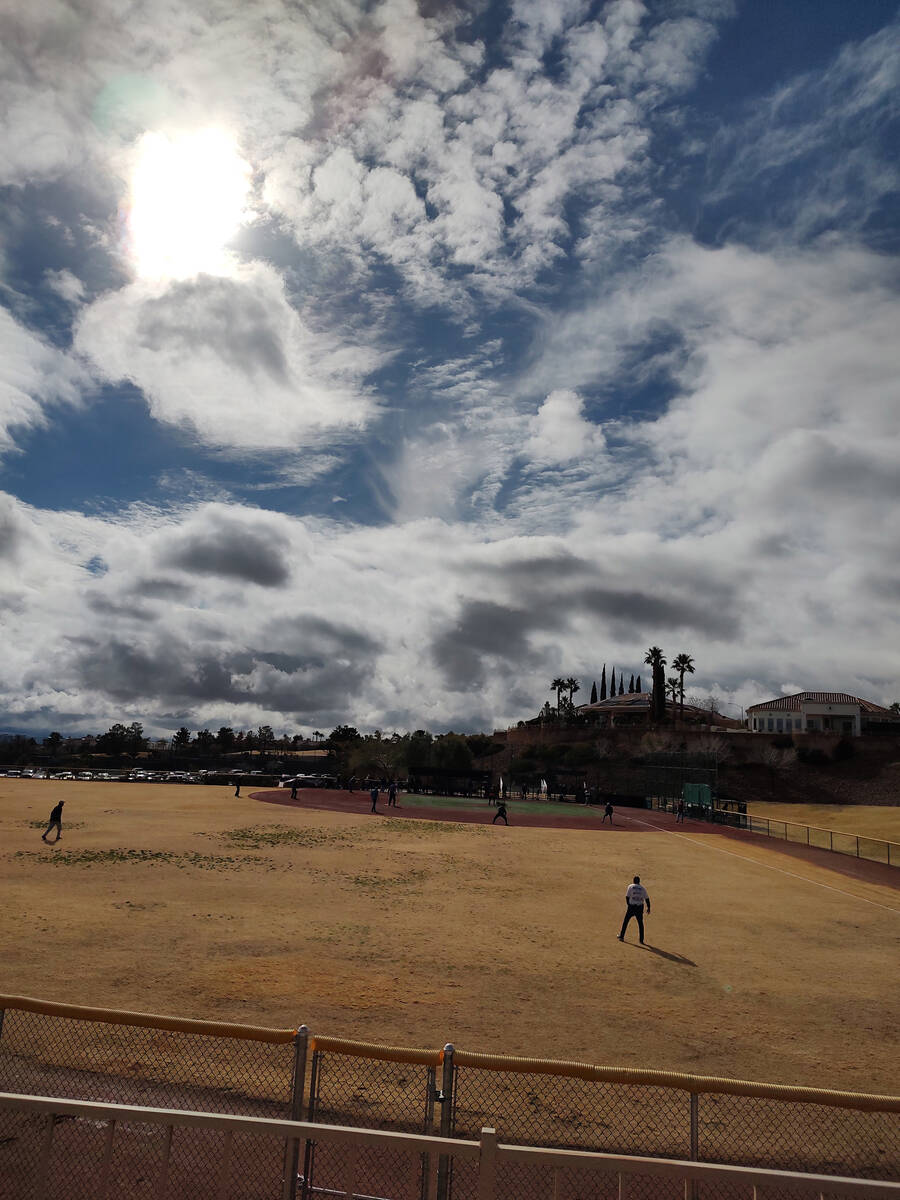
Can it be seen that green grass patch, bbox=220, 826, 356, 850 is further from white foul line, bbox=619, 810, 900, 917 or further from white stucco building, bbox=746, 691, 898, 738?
white stucco building, bbox=746, 691, 898, 738

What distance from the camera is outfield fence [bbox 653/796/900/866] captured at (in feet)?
114

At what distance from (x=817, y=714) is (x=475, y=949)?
124499mm

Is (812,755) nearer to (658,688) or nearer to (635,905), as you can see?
(658,688)

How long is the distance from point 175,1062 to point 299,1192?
3.85 meters

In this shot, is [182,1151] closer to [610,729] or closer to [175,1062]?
[175,1062]

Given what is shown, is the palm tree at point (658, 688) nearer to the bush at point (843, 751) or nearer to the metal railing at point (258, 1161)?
the bush at point (843, 751)

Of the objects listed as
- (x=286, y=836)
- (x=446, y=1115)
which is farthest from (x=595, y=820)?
(x=446, y=1115)

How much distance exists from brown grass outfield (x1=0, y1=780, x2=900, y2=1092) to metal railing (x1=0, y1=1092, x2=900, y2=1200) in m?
3.13

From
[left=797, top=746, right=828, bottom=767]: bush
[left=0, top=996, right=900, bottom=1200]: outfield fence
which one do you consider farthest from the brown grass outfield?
[left=797, top=746, right=828, bottom=767]: bush

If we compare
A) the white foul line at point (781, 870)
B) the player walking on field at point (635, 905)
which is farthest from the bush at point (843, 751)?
the player walking on field at point (635, 905)

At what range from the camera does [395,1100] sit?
8914 mm

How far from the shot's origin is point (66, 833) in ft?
106

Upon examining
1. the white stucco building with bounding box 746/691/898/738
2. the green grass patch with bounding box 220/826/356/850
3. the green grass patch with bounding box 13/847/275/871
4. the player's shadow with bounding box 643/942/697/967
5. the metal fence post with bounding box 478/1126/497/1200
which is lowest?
the green grass patch with bounding box 220/826/356/850

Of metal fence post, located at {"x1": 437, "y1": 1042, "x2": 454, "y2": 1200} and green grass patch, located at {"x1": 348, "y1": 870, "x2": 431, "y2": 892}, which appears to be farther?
green grass patch, located at {"x1": 348, "y1": 870, "x2": 431, "y2": 892}
